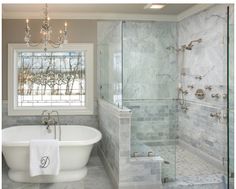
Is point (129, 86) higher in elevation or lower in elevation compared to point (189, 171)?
higher

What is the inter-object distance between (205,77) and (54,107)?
260 cm

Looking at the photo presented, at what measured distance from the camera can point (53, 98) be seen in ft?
17.0

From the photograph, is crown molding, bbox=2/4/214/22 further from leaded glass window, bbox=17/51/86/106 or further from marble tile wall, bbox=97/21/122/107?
leaded glass window, bbox=17/51/86/106

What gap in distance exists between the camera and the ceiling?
14.6 ft

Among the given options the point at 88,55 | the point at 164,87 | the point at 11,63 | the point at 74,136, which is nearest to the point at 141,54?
the point at 164,87

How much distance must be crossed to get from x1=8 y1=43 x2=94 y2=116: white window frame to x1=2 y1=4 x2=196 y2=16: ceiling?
0.58 metres

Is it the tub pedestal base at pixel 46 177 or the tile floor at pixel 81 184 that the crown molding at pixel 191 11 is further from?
the tub pedestal base at pixel 46 177

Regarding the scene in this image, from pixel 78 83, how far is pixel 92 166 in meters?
1.55

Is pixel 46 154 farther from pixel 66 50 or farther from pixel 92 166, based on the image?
pixel 66 50

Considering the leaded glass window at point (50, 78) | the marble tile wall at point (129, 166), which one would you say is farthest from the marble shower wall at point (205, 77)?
the leaded glass window at point (50, 78)

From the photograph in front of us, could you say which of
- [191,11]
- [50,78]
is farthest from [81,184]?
[191,11]

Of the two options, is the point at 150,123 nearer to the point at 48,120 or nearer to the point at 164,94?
the point at 164,94

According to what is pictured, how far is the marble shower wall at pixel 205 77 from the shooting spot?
3.94 m

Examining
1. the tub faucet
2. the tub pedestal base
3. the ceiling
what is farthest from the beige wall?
the tub pedestal base
